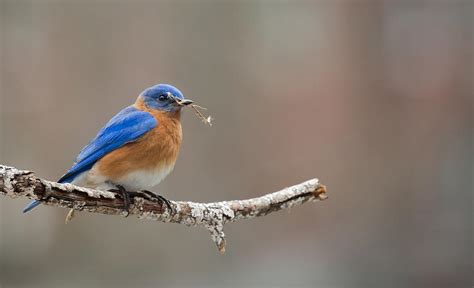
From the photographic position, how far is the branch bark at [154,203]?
3.44m

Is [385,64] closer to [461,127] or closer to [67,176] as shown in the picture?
[461,127]

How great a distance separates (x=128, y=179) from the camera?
4.28 m

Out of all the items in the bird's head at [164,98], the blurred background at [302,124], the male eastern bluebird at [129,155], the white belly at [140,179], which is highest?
the blurred background at [302,124]

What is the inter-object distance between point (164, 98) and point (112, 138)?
52 cm

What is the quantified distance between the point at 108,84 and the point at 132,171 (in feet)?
19.1

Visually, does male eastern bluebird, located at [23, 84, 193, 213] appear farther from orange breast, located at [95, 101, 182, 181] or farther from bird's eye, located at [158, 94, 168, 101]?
bird's eye, located at [158, 94, 168, 101]

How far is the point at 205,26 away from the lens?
424 inches

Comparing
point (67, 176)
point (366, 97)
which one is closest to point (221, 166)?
point (366, 97)

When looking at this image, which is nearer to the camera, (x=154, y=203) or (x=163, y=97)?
(x=154, y=203)

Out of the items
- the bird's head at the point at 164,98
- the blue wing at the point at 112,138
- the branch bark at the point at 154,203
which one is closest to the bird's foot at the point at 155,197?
the branch bark at the point at 154,203

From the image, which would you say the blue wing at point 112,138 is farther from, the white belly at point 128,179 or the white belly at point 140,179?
the white belly at point 140,179

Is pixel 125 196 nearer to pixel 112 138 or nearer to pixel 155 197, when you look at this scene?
pixel 155 197

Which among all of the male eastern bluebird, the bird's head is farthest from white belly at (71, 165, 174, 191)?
the bird's head

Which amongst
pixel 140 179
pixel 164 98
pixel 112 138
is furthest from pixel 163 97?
pixel 140 179
